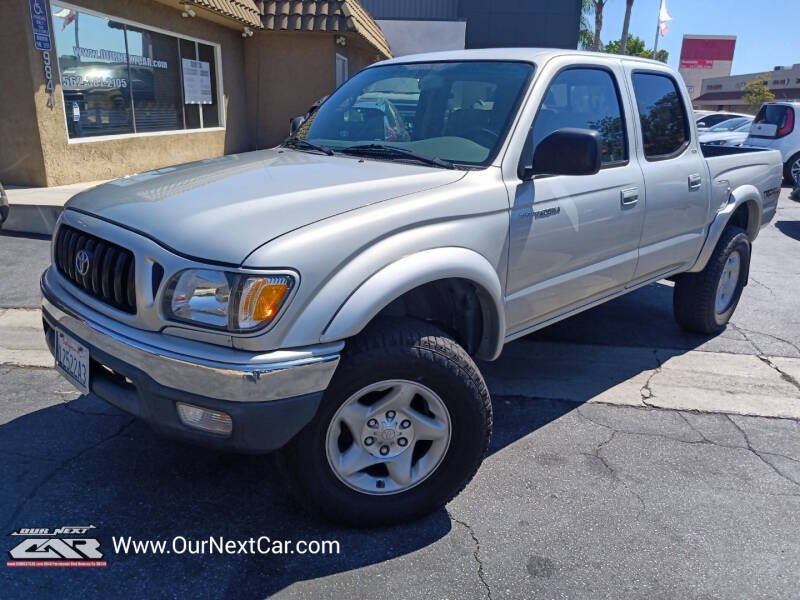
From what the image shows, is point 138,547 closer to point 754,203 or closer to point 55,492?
point 55,492

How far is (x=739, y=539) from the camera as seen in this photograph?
9.07ft

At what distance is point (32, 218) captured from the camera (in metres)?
7.20

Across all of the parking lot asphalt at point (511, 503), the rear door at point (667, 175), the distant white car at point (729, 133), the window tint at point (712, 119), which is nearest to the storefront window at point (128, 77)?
the parking lot asphalt at point (511, 503)

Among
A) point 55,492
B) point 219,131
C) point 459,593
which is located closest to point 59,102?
point 219,131

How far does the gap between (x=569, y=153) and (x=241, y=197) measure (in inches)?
57.6

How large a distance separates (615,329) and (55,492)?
4193 millimetres

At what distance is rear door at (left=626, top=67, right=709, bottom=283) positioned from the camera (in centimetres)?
405

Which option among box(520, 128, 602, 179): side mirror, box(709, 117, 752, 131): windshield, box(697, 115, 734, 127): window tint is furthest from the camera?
box(697, 115, 734, 127): window tint

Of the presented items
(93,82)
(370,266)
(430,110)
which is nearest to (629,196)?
(430,110)

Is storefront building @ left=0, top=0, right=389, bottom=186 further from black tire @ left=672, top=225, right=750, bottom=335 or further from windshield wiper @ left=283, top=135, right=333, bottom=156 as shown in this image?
black tire @ left=672, top=225, right=750, bottom=335

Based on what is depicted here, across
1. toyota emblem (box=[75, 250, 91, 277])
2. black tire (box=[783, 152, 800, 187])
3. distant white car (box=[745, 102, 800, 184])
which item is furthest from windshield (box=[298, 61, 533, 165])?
black tire (box=[783, 152, 800, 187])

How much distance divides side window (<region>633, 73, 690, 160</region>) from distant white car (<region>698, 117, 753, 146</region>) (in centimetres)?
1030

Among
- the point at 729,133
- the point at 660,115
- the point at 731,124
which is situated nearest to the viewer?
the point at 660,115

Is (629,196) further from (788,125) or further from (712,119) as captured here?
(712,119)
